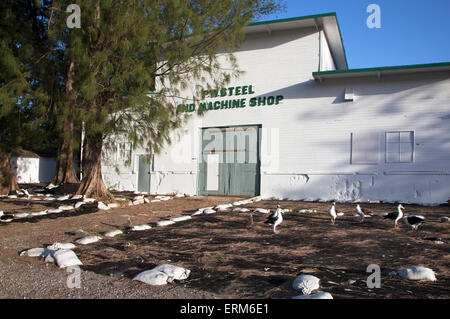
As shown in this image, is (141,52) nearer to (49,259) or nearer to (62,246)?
(62,246)

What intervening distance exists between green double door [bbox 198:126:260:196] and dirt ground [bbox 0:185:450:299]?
24.9 ft

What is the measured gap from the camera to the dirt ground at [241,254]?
3623 mm

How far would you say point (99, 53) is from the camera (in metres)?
9.49

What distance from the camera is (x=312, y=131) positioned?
1512cm

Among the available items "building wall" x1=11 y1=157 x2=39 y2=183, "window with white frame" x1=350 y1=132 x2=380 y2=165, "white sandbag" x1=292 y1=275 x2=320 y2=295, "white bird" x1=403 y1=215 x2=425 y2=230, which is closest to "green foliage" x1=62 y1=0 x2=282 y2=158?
"window with white frame" x1=350 y1=132 x2=380 y2=165

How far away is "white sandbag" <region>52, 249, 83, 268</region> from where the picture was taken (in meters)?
4.50

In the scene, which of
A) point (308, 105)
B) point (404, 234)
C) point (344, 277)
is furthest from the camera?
point (308, 105)

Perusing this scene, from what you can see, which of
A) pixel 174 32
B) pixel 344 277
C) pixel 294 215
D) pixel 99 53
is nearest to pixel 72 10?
pixel 99 53

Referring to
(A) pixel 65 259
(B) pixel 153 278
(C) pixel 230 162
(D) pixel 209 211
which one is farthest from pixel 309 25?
(B) pixel 153 278

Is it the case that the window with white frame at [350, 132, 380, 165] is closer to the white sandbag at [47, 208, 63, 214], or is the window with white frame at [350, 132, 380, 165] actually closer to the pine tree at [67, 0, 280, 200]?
the pine tree at [67, 0, 280, 200]

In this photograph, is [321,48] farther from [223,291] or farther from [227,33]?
[223,291]

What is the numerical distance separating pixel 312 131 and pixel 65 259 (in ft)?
39.9

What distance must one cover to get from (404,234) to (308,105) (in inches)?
365
